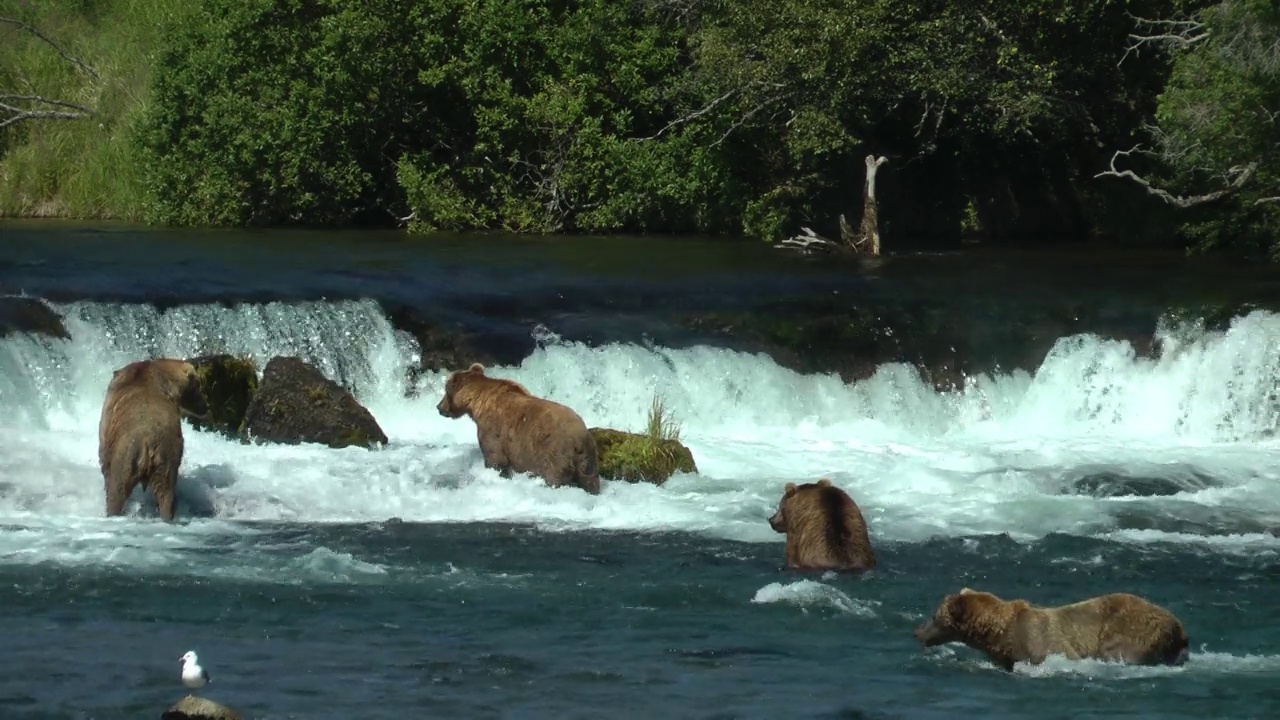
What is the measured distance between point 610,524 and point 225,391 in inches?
196

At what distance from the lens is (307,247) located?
29250mm

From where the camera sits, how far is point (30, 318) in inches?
760

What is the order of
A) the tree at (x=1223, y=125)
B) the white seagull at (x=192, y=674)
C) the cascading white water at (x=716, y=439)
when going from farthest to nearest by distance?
the tree at (x=1223, y=125) < the cascading white water at (x=716, y=439) < the white seagull at (x=192, y=674)

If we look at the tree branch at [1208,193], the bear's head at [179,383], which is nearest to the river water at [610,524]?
the bear's head at [179,383]

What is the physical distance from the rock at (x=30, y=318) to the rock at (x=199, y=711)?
11112 mm

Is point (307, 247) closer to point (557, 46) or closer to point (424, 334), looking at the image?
point (557, 46)

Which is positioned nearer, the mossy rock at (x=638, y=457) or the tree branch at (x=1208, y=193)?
the mossy rock at (x=638, y=457)

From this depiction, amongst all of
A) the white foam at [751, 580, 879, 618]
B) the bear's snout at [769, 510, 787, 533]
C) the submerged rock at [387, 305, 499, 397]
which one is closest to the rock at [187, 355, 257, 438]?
the submerged rock at [387, 305, 499, 397]

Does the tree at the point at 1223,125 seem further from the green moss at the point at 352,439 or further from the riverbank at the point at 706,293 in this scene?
the green moss at the point at 352,439

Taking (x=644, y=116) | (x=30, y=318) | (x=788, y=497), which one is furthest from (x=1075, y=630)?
(x=644, y=116)

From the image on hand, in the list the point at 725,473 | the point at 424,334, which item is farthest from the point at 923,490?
the point at 424,334

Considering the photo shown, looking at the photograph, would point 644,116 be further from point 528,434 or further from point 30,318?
point 528,434

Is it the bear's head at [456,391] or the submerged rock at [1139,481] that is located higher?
the bear's head at [456,391]

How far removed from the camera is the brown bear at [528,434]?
48.4 ft
